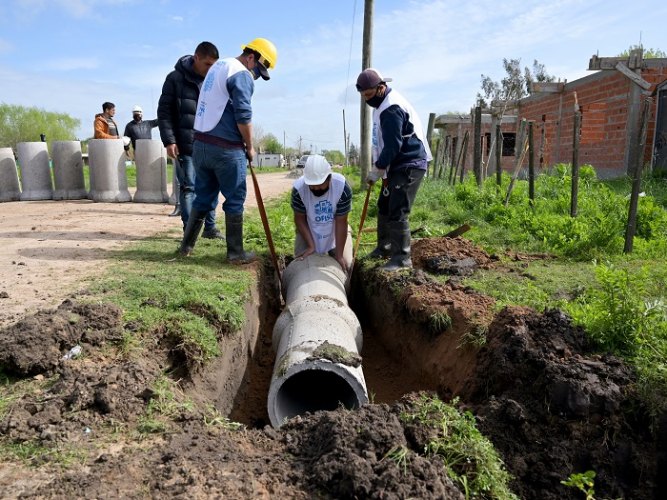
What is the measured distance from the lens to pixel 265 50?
5.15 meters

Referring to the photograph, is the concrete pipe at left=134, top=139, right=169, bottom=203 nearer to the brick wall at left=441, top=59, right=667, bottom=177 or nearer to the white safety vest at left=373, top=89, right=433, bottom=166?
the white safety vest at left=373, top=89, right=433, bottom=166

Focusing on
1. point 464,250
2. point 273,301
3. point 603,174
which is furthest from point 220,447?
point 603,174

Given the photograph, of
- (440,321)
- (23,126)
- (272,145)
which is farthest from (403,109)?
(272,145)

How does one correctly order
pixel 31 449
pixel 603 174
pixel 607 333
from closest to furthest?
pixel 31 449, pixel 607 333, pixel 603 174

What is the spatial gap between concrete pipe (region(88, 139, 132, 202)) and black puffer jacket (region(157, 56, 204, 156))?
489cm

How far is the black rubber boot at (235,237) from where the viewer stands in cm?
533

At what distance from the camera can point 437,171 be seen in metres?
18.4

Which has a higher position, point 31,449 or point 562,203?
point 562,203

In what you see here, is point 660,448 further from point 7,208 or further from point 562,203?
point 7,208

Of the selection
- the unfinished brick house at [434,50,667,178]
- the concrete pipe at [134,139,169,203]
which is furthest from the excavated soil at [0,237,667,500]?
the concrete pipe at [134,139,169,203]

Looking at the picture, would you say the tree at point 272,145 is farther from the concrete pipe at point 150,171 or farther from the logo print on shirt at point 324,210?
the logo print on shirt at point 324,210

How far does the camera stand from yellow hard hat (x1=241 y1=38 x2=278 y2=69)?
16.7 ft

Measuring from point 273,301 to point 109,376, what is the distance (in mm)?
3363

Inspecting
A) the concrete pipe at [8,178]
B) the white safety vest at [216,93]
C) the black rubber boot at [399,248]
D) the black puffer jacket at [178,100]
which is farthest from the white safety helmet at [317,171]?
the concrete pipe at [8,178]
